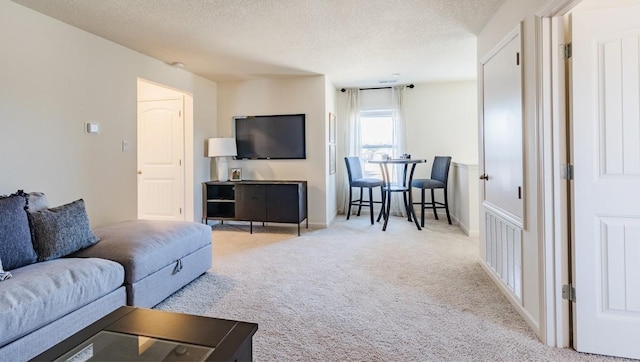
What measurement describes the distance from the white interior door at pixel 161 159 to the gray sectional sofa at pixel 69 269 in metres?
2.13

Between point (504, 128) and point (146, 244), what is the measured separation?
9.15 feet

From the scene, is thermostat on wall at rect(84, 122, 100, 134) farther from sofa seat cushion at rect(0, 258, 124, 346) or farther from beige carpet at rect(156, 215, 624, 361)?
beige carpet at rect(156, 215, 624, 361)

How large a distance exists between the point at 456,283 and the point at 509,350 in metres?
0.96

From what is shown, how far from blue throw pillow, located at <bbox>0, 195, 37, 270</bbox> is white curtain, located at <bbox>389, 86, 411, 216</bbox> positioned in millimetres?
5001

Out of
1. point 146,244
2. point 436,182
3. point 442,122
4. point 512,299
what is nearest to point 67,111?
point 146,244

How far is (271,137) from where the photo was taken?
200 inches

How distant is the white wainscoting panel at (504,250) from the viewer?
223 cm

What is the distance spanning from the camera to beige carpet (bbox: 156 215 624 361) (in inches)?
70.1

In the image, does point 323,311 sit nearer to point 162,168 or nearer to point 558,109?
point 558,109

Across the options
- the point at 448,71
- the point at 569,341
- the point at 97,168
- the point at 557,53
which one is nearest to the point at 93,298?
the point at 97,168

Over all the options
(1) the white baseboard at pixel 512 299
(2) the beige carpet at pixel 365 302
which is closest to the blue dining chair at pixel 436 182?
(2) the beige carpet at pixel 365 302

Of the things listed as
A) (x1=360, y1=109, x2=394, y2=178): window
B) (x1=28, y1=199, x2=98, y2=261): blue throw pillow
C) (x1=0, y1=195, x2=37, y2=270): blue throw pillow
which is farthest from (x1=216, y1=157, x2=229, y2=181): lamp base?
(x1=0, y1=195, x2=37, y2=270): blue throw pillow

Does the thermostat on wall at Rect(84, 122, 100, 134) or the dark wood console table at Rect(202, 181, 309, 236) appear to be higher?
the thermostat on wall at Rect(84, 122, 100, 134)

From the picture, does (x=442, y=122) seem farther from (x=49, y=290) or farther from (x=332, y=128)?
(x=49, y=290)
